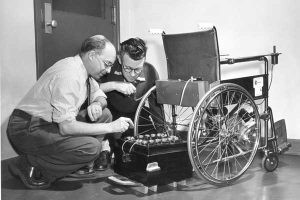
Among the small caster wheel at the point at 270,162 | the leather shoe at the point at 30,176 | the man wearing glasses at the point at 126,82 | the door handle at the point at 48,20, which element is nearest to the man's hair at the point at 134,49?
the man wearing glasses at the point at 126,82

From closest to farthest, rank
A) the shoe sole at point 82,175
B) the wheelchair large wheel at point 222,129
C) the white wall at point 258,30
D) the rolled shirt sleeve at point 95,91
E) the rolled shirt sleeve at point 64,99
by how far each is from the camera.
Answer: the rolled shirt sleeve at point 64,99 < the wheelchair large wheel at point 222,129 < the rolled shirt sleeve at point 95,91 < the shoe sole at point 82,175 < the white wall at point 258,30

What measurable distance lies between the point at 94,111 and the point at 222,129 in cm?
71

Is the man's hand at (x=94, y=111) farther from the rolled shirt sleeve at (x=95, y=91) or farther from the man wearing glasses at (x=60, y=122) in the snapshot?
the rolled shirt sleeve at (x=95, y=91)

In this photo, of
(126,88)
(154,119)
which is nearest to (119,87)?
(126,88)

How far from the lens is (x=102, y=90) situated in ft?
7.53

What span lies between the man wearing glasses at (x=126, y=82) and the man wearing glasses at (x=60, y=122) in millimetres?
207

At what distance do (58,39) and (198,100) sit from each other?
45.6 inches

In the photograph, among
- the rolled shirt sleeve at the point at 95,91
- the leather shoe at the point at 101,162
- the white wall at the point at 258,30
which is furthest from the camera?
the white wall at the point at 258,30

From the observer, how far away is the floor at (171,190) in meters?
1.90

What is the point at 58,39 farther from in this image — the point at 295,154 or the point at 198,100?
the point at 295,154

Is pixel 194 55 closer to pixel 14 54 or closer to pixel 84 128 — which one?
pixel 84 128

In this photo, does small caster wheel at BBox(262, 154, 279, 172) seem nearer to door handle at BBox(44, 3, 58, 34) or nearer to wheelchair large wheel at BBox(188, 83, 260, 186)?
wheelchair large wheel at BBox(188, 83, 260, 186)

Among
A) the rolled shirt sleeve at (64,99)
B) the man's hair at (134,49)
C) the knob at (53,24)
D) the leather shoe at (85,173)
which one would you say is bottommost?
the leather shoe at (85,173)

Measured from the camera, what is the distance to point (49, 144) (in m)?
1.93
